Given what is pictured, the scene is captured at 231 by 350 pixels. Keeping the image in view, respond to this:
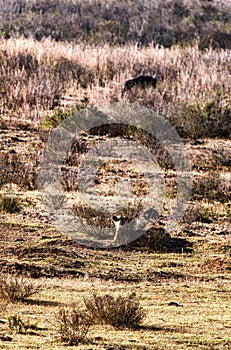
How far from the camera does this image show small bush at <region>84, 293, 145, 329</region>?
22.0 ft

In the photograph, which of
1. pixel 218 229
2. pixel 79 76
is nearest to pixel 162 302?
pixel 218 229

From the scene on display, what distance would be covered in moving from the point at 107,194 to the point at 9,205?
2177 millimetres

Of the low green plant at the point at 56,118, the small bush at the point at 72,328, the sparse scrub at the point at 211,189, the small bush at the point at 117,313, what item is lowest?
the low green plant at the point at 56,118

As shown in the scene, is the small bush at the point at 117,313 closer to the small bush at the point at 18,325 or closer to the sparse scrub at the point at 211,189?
the small bush at the point at 18,325

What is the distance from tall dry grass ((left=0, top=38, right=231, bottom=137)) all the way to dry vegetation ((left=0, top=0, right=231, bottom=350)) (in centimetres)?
4

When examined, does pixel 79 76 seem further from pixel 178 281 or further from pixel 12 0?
pixel 178 281

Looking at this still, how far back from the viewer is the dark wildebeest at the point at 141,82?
71.6ft

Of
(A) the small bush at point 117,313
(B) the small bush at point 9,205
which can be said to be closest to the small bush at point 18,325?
(A) the small bush at point 117,313

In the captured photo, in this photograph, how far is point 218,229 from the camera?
482 inches

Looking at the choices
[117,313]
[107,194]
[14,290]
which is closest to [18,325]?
[117,313]

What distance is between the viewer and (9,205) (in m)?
12.5

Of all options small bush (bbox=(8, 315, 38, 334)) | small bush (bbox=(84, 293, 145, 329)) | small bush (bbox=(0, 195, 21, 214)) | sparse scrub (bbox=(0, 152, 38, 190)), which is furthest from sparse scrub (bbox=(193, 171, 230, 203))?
small bush (bbox=(8, 315, 38, 334))

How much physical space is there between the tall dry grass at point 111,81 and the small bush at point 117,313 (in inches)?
486

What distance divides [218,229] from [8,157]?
4982mm
